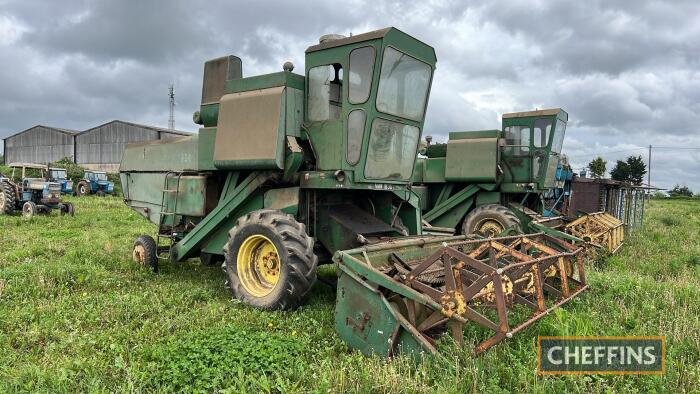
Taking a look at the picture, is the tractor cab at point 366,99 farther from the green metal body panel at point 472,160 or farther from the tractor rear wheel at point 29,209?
the tractor rear wheel at point 29,209

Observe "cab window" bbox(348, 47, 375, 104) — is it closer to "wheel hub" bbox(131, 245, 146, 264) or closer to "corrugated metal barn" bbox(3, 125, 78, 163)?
"wheel hub" bbox(131, 245, 146, 264)

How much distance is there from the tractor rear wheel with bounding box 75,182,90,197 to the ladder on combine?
2402 cm

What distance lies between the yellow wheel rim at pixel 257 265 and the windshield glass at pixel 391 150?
1.48 meters

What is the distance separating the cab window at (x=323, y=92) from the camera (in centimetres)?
621

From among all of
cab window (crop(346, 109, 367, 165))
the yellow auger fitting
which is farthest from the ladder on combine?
the yellow auger fitting

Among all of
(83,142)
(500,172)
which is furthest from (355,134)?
(83,142)

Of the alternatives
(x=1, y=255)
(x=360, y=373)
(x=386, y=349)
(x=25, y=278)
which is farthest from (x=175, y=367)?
(x=1, y=255)

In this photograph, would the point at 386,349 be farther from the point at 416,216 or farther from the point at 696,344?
the point at 416,216

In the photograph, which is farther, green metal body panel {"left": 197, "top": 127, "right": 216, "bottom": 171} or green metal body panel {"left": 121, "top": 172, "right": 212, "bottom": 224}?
green metal body panel {"left": 121, "top": 172, "right": 212, "bottom": 224}

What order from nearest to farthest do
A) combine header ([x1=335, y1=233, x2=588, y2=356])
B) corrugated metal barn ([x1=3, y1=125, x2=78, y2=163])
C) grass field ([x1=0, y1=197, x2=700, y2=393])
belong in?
grass field ([x1=0, y1=197, x2=700, y2=393]) → combine header ([x1=335, y1=233, x2=588, y2=356]) → corrugated metal barn ([x1=3, y1=125, x2=78, y2=163])

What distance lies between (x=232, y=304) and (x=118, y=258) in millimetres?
3482

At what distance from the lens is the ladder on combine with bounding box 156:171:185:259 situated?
770 centimetres

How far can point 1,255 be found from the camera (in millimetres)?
8484

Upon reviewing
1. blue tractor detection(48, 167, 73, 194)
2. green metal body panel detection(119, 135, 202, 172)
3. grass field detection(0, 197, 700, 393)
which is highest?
green metal body panel detection(119, 135, 202, 172)
